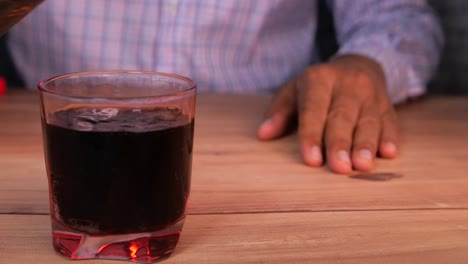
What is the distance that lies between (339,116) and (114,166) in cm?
48

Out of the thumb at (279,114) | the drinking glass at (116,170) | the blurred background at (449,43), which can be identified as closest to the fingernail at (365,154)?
the thumb at (279,114)

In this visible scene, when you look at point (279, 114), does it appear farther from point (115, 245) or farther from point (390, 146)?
point (115, 245)

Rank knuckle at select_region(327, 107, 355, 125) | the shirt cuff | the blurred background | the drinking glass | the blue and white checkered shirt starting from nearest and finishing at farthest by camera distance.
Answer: the drinking glass → knuckle at select_region(327, 107, 355, 125) → the shirt cuff → the blue and white checkered shirt → the blurred background

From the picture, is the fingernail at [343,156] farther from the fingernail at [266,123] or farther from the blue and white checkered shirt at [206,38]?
the blue and white checkered shirt at [206,38]

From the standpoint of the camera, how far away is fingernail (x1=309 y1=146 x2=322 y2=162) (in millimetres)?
752

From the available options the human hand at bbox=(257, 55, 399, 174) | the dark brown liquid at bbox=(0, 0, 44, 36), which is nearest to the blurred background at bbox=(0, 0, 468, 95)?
the human hand at bbox=(257, 55, 399, 174)

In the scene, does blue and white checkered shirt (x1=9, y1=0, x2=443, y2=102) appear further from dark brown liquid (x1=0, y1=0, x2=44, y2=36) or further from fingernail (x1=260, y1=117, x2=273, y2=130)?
dark brown liquid (x1=0, y1=0, x2=44, y2=36)

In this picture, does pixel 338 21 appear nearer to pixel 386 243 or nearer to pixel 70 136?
pixel 386 243

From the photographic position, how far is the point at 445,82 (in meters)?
1.60

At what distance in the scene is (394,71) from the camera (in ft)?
3.83

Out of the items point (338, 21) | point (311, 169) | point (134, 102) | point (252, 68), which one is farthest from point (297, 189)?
point (338, 21)

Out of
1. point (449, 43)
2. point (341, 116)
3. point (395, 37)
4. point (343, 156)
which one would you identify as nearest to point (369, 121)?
point (341, 116)

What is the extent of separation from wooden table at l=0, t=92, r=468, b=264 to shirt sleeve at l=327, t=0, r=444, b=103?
271 millimetres

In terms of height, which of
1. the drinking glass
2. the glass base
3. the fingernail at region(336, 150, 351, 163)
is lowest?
the fingernail at region(336, 150, 351, 163)
